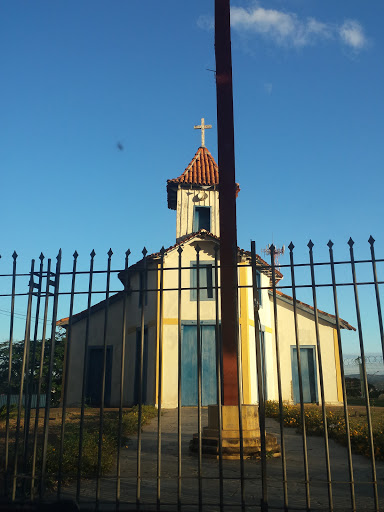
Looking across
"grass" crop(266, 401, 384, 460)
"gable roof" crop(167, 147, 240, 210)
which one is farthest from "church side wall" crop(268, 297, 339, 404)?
"gable roof" crop(167, 147, 240, 210)

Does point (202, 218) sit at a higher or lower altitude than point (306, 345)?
higher

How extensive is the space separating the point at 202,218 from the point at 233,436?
49.4ft

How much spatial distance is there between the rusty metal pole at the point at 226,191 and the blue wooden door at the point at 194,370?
882 cm

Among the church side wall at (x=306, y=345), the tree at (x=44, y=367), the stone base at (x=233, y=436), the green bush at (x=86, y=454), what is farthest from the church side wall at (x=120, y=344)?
the stone base at (x=233, y=436)

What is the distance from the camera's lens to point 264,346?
700 inches

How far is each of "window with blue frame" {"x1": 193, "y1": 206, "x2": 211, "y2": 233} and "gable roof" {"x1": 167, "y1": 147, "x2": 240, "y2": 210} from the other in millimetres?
1216

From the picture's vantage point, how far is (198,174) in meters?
21.7

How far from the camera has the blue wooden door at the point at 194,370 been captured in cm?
1550

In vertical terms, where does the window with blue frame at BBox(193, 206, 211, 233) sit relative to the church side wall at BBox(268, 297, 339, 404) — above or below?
above

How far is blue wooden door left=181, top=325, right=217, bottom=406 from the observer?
15500mm

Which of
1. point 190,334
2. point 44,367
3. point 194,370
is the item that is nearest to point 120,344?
point 190,334

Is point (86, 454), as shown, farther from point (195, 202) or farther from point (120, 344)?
point (195, 202)

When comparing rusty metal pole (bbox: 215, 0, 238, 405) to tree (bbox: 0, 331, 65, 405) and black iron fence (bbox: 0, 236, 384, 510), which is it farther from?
tree (bbox: 0, 331, 65, 405)

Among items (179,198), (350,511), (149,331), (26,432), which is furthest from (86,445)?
(179,198)
